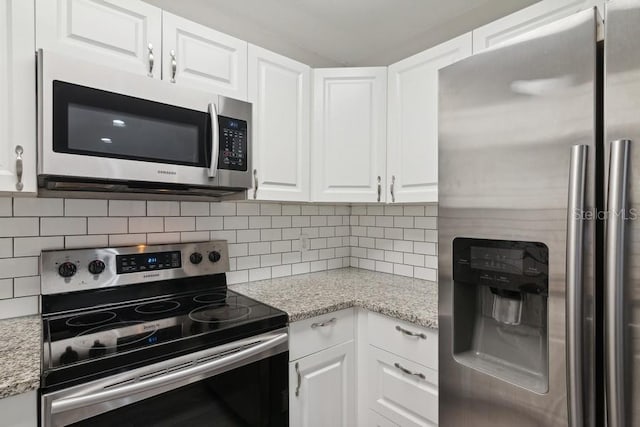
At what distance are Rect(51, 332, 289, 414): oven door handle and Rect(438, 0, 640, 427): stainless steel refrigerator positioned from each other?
2.11ft

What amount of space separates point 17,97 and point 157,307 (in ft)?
3.00

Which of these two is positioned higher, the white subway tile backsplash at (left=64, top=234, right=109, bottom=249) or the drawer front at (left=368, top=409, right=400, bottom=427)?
the white subway tile backsplash at (left=64, top=234, right=109, bottom=249)

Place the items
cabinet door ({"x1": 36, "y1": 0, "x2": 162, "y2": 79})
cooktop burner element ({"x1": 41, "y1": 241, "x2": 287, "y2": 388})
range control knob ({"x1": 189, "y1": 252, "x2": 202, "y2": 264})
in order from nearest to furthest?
cooktop burner element ({"x1": 41, "y1": 241, "x2": 287, "y2": 388}) → cabinet door ({"x1": 36, "y1": 0, "x2": 162, "y2": 79}) → range control knob ({"x1": 189, "y1": 252, "x2": 202, "y2": 264})

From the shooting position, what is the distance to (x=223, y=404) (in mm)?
1219

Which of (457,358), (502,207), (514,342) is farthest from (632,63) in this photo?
(457,358)

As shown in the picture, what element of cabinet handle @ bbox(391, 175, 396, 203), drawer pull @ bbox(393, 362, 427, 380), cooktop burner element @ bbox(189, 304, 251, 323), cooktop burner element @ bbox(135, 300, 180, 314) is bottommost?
drawer pull @ bbox(393, 362, 427, 380)

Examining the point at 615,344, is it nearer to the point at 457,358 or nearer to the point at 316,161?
the point at 457,358

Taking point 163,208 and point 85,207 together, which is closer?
point 85,207

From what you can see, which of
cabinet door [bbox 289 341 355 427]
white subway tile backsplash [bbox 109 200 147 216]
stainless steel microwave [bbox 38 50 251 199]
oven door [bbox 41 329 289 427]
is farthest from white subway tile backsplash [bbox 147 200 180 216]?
cabinet door [bbox 289 341 355 427]

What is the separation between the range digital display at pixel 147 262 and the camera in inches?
60.8

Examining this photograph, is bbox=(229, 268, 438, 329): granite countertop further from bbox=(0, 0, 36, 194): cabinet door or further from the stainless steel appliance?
bbox=(0, 0, 36, 194): cabinet door

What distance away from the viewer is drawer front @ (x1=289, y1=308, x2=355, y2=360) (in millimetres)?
1470

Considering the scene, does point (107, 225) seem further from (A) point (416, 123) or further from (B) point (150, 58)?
(A) point (416, 123)

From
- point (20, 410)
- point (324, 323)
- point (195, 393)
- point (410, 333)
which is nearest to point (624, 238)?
point (410, 333)
